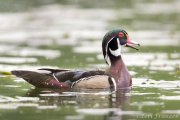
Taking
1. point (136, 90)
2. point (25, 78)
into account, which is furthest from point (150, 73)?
point (25, 78)

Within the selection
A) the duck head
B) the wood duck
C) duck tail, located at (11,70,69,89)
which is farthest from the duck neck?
duck tail, located at (11,70,69,89)

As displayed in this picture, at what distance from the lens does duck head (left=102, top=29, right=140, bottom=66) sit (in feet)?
57.4

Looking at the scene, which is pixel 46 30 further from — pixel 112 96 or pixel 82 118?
pixel 82 118

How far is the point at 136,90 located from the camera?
1688 centimetres

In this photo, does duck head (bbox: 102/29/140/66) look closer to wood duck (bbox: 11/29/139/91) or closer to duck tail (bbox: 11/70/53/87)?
wood duck (bbox: 11/29/139/91)

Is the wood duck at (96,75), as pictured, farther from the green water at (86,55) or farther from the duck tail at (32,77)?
the green water at (86,55)

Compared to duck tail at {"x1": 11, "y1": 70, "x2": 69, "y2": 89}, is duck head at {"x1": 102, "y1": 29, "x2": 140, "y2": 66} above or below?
above

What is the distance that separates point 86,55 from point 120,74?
5.65 meters

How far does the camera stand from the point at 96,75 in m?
16.8

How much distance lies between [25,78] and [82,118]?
400 centimetres

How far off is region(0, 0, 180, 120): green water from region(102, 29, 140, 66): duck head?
84cm

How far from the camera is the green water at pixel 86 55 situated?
14.4m

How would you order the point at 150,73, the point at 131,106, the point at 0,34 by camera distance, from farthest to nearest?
the point at 0,34 < the point at 150,73 < the point at 131,106

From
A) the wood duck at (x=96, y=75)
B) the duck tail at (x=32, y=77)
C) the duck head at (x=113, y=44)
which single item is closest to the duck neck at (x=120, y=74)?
the wood duck at (x=96, y=75)
